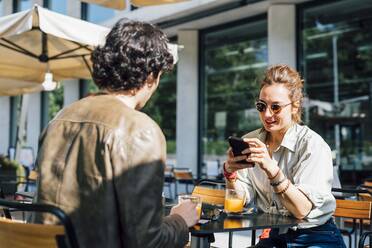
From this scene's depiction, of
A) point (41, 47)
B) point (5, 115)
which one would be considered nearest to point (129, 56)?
point (41, 47)

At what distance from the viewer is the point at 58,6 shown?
13.8m

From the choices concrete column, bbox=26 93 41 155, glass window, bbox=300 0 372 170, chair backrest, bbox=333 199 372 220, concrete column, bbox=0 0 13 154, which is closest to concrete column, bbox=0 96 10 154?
concrete column, bbox=0 0 13 154

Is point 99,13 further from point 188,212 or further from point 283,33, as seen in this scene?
point 188,212

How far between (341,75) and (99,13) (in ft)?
20.8

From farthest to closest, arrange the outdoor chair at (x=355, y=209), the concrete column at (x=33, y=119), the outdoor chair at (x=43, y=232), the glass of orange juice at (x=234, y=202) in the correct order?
1. the concrete column at (x=33, y=119)
2. the outdoor chair at (x=355, y=209)
3. the glass of orange juice at (x=234, y=202)
4. the outdoor chair at (x=43, y=232)

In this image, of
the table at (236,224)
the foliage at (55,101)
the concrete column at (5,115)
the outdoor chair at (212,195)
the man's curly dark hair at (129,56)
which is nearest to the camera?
the man's curly dark hair at (129,56)

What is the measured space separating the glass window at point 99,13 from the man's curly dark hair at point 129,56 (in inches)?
403

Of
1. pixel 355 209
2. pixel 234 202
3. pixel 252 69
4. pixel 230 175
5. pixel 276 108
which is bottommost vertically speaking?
pixel 355 209

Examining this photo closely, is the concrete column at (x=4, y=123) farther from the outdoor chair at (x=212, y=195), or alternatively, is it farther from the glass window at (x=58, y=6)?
the outdoor chair at (x=212, y=195)

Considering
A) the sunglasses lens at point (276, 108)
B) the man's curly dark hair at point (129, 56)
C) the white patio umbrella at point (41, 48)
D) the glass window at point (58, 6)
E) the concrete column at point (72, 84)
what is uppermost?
the glass window at point (58, 6)

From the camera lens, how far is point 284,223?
6.96ft

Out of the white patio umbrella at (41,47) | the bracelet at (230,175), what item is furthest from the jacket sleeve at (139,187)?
the white patio umbrella at (41,47)

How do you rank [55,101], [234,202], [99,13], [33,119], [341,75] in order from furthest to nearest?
[33,119]
[55,101]
[99,13]
[341,75]
[234,202]

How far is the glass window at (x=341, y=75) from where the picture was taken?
25.8 ft
